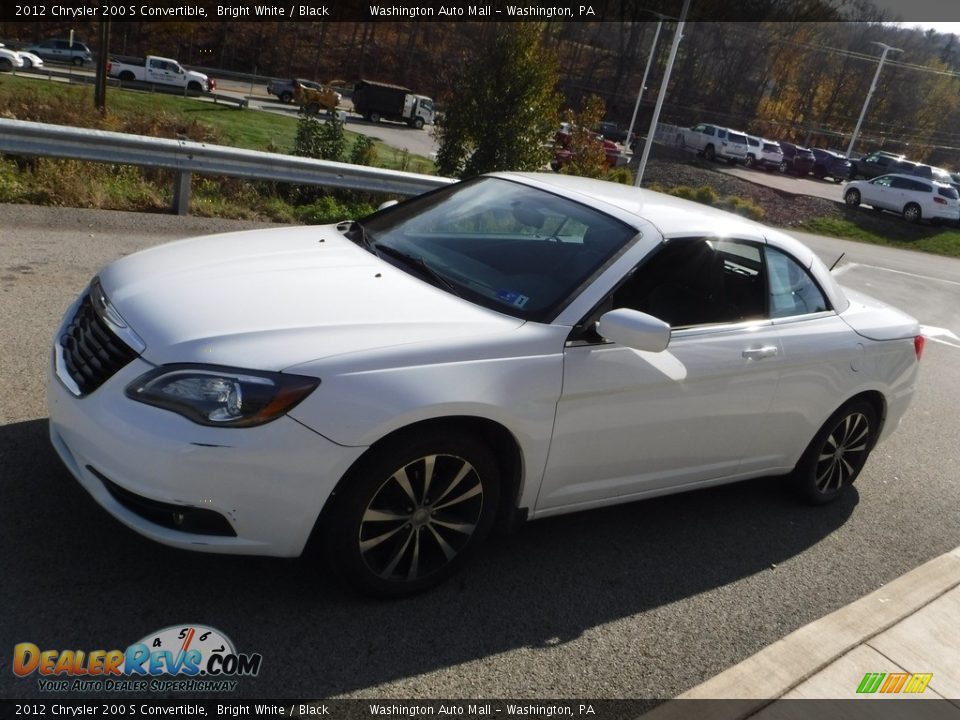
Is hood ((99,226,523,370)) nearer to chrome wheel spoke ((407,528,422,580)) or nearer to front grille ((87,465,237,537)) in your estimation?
front grille ((87,465,237,537))

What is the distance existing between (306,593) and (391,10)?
2963 inches

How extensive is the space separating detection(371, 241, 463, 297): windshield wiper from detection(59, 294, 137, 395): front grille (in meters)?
1.33

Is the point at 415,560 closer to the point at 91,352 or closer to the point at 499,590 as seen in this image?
the point at 499,590

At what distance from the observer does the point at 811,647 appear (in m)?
3.79

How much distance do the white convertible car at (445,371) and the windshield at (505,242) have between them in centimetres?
1

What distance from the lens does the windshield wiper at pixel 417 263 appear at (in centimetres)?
395

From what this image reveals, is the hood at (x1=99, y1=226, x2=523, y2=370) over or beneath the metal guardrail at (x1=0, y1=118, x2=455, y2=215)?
over

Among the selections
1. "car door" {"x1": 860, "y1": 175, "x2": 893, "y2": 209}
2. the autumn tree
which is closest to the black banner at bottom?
the autumn tree

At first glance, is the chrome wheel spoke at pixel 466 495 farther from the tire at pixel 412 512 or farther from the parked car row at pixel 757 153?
the parked car row at pixel 757 153

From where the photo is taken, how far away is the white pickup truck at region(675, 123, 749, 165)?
169 feet

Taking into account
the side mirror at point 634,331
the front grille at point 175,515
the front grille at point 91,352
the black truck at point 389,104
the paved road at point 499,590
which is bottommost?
the black truck at point 389,104

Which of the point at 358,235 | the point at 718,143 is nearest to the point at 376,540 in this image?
the point at 358,235

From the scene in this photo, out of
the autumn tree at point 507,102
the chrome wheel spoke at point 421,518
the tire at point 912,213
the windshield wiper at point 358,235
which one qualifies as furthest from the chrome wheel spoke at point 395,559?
the tire at point 912,213

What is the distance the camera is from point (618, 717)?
321cm
